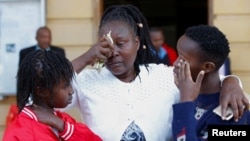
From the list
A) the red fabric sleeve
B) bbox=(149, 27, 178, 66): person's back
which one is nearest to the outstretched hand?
the red fabric sleeve

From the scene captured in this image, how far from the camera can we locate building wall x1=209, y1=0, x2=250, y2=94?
23.1 feet

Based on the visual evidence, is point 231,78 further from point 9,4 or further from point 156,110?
point 9,4

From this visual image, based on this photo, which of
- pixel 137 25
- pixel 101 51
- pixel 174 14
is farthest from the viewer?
pixel 174 14

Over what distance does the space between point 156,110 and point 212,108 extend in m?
0.29

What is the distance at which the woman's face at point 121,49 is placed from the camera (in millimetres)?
2654

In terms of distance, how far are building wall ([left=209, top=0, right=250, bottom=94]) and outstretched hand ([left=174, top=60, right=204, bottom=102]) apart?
4.68 m

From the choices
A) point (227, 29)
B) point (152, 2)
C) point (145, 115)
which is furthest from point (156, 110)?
point (152, 2)

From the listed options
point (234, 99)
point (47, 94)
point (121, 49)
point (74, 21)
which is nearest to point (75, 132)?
point (47, 94)

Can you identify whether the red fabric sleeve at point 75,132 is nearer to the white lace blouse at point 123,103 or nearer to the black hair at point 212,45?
the white lace blouse at point 123,103

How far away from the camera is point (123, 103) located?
2650 millimetres

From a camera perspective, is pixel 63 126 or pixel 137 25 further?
pixel 137 25

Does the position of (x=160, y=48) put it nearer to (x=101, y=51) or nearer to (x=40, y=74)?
(x=101, y=51)

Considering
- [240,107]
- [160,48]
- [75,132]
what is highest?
[240,107]

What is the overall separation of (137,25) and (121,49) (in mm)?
219
